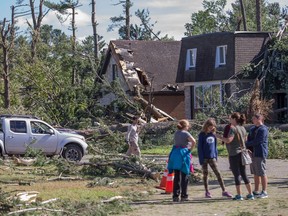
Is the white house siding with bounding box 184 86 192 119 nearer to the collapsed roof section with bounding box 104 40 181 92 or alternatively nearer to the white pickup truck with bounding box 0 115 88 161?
the collapsed roof section with bounding box 104 40 181 92

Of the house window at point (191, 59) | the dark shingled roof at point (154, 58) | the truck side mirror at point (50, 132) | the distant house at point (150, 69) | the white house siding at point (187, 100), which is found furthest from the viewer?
the dark shingled roof at point (154, 58)

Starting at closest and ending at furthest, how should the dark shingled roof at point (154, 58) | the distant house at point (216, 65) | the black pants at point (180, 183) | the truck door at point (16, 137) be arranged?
1. the black pants at point (180, 183)
2. the truck door at point (16, 137)
3. the distant house at point (216, 65)
4. the dark shingled roof at point (154, 58)

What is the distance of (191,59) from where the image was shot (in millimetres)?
52875

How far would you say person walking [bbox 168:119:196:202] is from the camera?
16250mm

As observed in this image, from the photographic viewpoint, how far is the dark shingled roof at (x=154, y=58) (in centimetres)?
5575

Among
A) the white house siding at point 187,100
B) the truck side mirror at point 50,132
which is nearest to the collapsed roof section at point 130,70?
the white house siding at point 187,100

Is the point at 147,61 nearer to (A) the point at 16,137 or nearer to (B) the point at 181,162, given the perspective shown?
(A) the point at 16,137

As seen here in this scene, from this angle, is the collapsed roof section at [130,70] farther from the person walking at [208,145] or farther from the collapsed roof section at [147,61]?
the person walking at [208,145]

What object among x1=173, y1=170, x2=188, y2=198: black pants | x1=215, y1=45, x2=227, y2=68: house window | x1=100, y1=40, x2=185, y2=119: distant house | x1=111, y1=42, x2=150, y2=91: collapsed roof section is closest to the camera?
x1=173, y1=170, x2=188, y2=198: black pants

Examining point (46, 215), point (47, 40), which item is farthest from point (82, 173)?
point (47, 40)

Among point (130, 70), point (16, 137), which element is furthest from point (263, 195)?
point (130, 70)

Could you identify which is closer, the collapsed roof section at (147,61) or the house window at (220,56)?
the house window at (220,56)

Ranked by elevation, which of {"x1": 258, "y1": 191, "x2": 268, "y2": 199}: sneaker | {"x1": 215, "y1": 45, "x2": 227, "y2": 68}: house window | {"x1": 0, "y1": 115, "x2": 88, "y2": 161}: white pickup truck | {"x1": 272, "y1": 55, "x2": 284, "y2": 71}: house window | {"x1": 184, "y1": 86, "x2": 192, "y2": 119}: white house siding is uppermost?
{"x1": 215, "y1": 45, "x2": 227, "y2": 68}: house window

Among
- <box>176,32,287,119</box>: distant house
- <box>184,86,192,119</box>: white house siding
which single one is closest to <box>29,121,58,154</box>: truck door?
<box>176,32,287,119</box>: distant house
